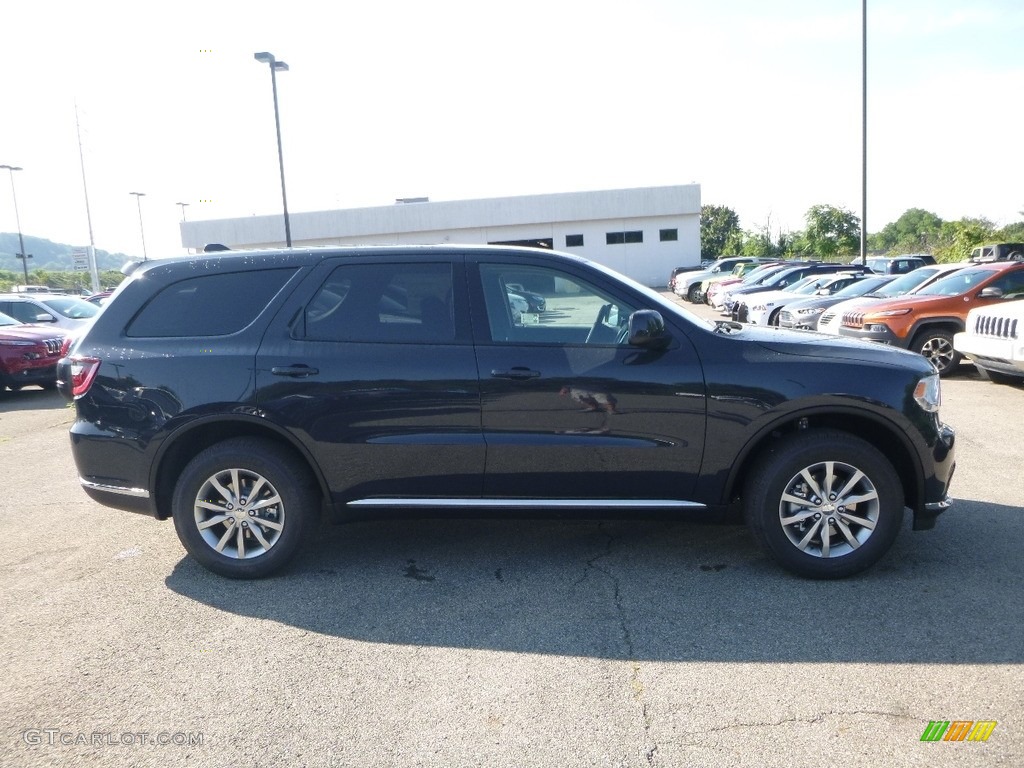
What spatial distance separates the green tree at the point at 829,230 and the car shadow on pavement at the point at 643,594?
4759 centimetres

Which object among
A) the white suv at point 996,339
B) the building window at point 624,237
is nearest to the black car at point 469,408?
the white suv at point 996,339

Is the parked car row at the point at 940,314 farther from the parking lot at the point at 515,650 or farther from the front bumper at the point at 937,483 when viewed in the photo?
the parking lot at the point at 515,650

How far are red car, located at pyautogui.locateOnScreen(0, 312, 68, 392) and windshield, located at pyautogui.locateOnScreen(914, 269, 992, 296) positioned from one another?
45.0 feet

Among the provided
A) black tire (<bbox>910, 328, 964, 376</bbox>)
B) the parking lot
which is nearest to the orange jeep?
black tire (<bbox>910, 328, 964, 376</bbox>)

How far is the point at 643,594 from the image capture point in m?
4.47

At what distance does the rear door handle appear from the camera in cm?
468

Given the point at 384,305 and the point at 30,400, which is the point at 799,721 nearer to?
the point at 384,305

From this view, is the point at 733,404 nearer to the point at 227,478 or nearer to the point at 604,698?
the point at 604,698

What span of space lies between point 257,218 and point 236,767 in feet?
152

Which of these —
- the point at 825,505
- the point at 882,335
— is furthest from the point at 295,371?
the point at 882,335

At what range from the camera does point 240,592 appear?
15.5ft

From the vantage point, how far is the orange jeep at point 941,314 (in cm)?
1159

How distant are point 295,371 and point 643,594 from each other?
2.29 meters

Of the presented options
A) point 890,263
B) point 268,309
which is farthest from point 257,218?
point 268,309
